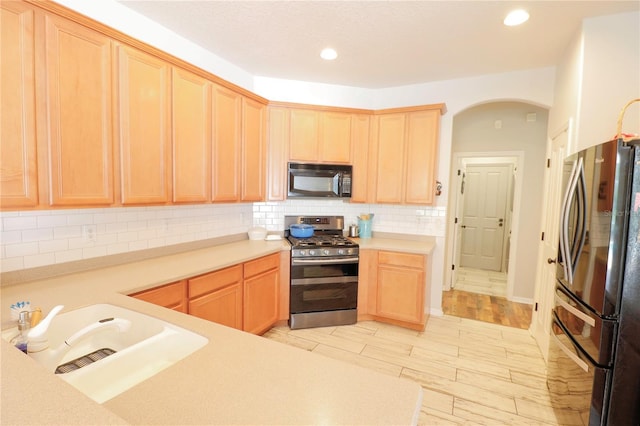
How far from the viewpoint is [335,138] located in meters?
3.46

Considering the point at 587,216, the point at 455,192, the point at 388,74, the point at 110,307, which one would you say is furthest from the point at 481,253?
the point at 110,307

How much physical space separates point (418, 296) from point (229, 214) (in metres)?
2.19

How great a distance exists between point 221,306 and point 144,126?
144 cm

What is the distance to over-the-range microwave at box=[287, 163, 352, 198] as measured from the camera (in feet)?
11.0

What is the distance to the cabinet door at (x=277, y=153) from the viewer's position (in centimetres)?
332

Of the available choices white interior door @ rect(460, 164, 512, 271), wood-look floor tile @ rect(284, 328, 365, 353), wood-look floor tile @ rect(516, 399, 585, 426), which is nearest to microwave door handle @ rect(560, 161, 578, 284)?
wood-look floor tile @ rect(516, 399, 585, 426)

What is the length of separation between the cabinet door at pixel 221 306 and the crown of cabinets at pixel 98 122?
0.78 metres

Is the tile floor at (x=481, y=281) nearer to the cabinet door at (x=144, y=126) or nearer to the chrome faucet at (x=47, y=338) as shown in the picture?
the cabinet door at (x=144, y=126)

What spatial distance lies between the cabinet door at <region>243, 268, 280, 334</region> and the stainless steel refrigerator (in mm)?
2296

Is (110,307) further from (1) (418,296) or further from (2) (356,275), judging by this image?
(1) (418,296)

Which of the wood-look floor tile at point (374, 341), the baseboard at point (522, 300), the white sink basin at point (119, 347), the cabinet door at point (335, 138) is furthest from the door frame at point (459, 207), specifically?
the white sink basin at point (119, 347)

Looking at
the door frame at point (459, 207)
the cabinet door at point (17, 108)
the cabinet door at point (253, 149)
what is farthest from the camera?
the door frame at point (459, 207)

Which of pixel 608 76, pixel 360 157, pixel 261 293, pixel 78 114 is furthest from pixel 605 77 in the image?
pixel 78 114

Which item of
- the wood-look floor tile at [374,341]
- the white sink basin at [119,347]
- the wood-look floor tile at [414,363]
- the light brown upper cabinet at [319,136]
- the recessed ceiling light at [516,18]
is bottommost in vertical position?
the wood-look floor tile at [414,363]
